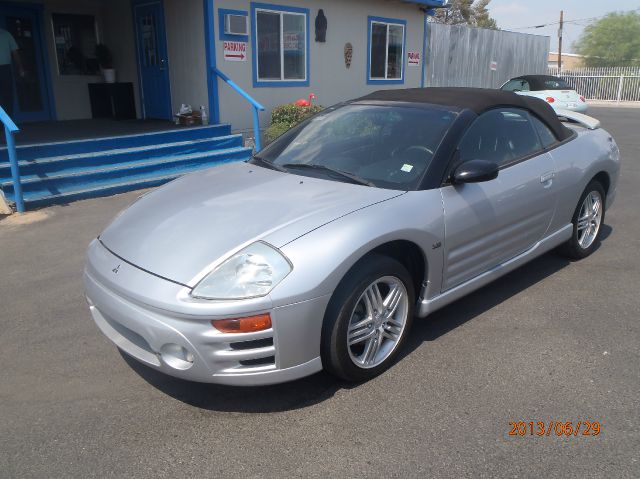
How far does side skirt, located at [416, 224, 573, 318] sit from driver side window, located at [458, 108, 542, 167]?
0.70 metres

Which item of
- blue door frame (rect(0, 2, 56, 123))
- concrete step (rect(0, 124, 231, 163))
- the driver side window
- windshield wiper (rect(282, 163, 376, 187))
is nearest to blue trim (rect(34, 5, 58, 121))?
blue door frame (rect(0, 2, 56, 123))

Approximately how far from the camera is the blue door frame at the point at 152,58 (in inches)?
397

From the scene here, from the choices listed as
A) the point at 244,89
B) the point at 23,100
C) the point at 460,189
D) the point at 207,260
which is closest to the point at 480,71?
the point at 244,89

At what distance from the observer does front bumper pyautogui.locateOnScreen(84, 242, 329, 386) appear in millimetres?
2484

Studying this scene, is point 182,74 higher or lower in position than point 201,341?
higher

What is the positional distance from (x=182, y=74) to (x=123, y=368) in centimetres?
789

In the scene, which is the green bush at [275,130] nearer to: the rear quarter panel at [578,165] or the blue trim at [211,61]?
the blue trim at [211,61]

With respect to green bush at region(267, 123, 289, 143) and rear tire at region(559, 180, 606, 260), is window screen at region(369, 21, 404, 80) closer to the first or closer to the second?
green bush at region(267, 123, 289, 143)

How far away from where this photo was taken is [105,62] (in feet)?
35.5

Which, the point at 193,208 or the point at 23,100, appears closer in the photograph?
the point at 193,208

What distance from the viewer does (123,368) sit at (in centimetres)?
320

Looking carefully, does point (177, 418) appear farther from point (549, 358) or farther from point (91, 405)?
point (549, 358)

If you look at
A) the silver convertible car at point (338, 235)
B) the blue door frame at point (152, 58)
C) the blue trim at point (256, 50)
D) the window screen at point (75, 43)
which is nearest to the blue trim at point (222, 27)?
the blue trim at point (256, 50)

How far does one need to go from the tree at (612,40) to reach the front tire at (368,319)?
5756cm
